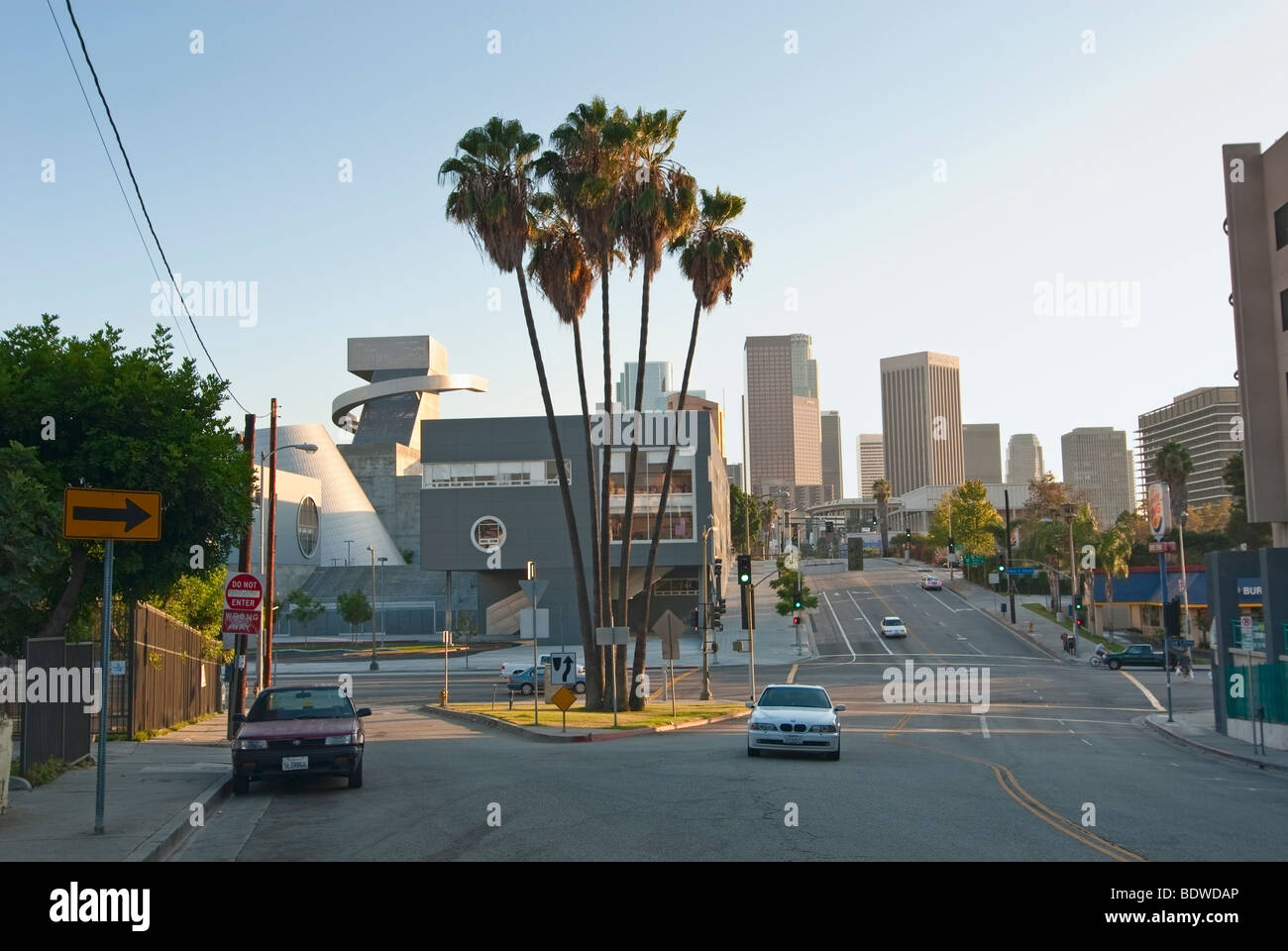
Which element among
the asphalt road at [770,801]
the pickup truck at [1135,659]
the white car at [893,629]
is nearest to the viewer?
the asphalt road at [770,801]

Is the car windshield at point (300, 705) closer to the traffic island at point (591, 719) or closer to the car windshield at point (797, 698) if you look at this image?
the car windshield at point (797, 698)

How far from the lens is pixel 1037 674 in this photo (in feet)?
176

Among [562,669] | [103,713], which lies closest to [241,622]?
[562,669]

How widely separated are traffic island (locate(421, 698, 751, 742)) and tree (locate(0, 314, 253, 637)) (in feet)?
29.4

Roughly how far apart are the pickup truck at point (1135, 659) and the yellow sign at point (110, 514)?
55588 mm

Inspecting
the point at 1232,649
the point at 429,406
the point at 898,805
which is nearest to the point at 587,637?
the point at 1232,649

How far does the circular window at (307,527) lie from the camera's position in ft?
375

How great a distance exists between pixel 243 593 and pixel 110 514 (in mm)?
11626

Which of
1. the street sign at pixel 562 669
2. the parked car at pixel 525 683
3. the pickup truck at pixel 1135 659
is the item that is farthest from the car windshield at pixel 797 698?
the pickup truck at pixel 1135 659

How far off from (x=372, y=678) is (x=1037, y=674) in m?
32.0

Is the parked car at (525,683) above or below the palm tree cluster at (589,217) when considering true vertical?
below

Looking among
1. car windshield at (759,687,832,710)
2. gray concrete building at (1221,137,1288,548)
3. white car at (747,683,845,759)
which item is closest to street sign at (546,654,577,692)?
car windshield at (759,687,832,710)
